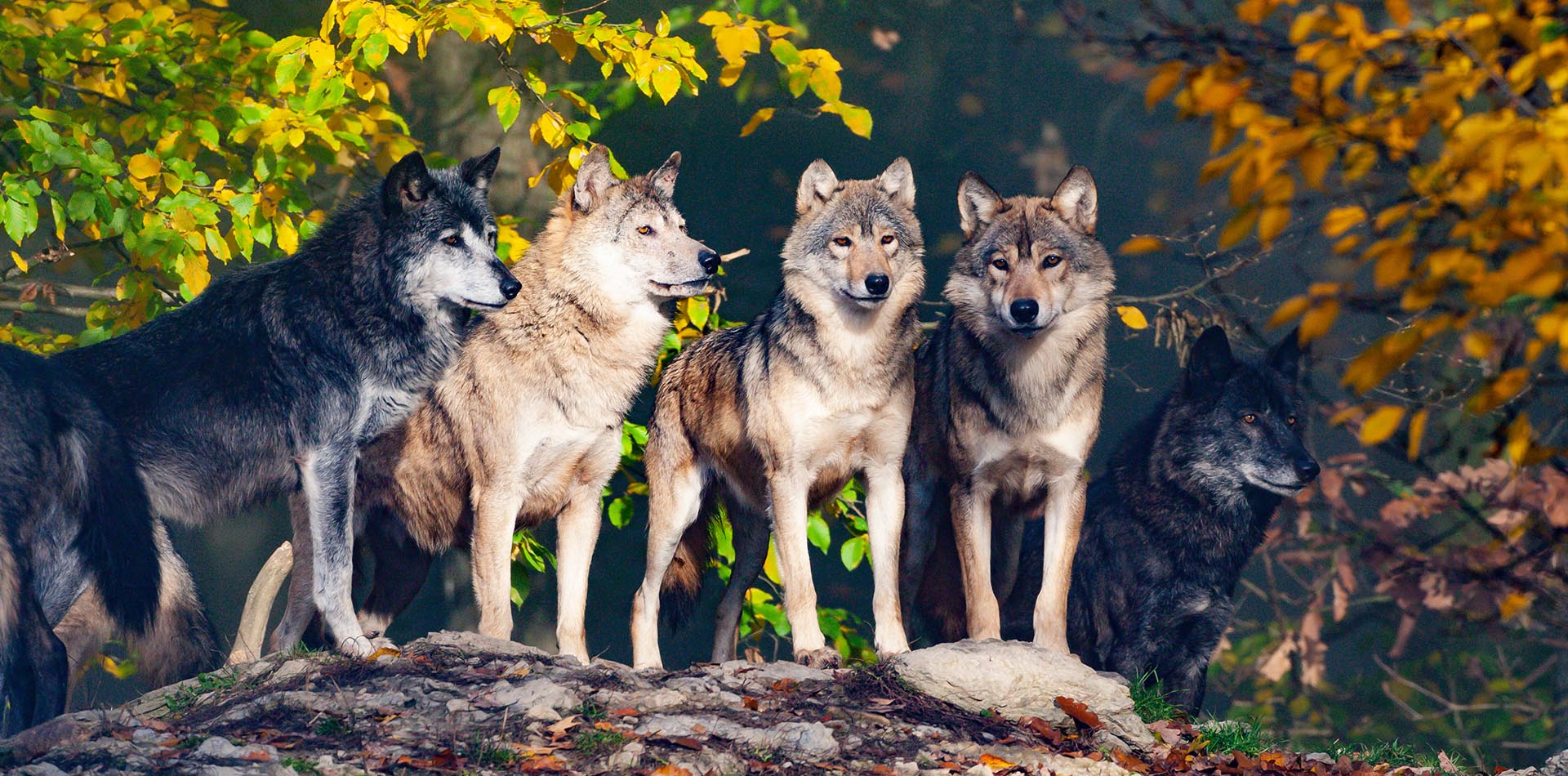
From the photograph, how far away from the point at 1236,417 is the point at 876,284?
77.6 inches

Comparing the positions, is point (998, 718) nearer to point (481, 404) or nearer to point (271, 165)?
point (481, 404)

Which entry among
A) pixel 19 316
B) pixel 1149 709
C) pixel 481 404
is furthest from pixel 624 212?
pixel 19 316

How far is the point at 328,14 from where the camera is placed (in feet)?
20.5

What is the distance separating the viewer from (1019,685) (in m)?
5.27

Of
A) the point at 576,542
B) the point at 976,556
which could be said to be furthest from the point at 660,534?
the point at 976,556

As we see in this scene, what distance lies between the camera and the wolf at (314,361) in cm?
548

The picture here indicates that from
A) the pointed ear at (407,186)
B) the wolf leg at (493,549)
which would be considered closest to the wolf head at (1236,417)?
the wolf leg at (493,549)

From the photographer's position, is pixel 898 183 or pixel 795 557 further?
pixel 898 183

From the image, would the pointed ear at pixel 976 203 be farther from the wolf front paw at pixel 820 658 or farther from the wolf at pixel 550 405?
the wolf front paw at pixel 820 658

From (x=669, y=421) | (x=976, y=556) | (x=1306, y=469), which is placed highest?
(x=669, y=421)

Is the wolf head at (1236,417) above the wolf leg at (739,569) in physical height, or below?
above

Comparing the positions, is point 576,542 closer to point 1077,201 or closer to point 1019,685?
point 1019,685

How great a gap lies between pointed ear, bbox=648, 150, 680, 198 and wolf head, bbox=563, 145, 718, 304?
12 cm

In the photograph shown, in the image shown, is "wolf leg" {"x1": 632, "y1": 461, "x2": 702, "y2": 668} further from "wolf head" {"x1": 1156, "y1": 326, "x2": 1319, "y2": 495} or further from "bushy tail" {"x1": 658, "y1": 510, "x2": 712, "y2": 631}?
"wolf head" {"x1": 1156, "y1": 326, "x2": 1319, "y2": 495}
